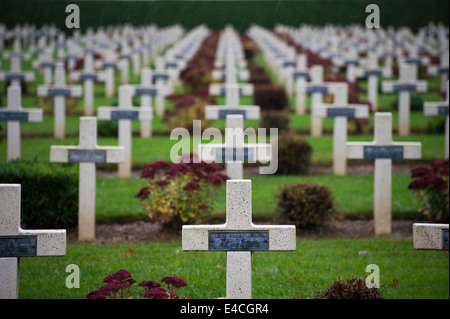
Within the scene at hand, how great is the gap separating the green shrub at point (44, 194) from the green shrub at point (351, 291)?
4.20 metres

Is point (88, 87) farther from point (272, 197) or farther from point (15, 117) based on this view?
point (272, 197)

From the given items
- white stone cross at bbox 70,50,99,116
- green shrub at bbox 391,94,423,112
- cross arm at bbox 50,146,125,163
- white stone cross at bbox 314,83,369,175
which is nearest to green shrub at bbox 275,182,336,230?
cross arm at bbox 50,146,125,163

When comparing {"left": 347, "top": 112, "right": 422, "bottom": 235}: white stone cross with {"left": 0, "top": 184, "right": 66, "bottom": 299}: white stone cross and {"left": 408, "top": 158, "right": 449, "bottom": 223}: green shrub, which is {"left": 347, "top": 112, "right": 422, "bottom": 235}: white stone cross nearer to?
{"left": 408, "top": 158, "right": 449, "bottom": 223}: green shrub

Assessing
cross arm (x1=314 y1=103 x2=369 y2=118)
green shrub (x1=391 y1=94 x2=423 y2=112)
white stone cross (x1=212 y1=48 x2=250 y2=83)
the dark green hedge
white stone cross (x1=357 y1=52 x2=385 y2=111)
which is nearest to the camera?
cross arm (x1=314 y1=103 x2=369 y2=118)

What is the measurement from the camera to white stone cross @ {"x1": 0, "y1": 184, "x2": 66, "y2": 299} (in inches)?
247

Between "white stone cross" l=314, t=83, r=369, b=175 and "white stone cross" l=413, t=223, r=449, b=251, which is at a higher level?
"white stone cross" l=314, t=83, r=369, b=175

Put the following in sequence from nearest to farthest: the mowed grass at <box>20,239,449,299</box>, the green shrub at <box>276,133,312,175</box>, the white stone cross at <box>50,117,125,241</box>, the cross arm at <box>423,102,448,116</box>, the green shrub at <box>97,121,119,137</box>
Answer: the mowed grass at <box>20,239,449,299</box>, the white stone cross at <box>50,117,125,241</box>, the cross arm at <box>423,102,448,116</box>, the green shrub at <box>276,133,312,175</box>, the green shrub at <box>97,121,119,137</box>

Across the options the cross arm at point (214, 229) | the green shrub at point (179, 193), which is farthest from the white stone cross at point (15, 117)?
the cross arm at point (214, 229)

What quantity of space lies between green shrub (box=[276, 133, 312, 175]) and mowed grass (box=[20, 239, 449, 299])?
11.3 ft

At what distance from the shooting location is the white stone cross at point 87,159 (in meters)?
9.19

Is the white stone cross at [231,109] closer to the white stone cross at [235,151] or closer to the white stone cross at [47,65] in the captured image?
the white stone cross at [235,151]

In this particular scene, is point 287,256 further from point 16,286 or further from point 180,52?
point 180,52

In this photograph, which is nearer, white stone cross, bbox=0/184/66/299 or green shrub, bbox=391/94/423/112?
white stone cross, bbox=0/184/66/299

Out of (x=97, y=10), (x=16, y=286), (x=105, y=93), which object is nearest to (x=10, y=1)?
(x=97, y=10)
